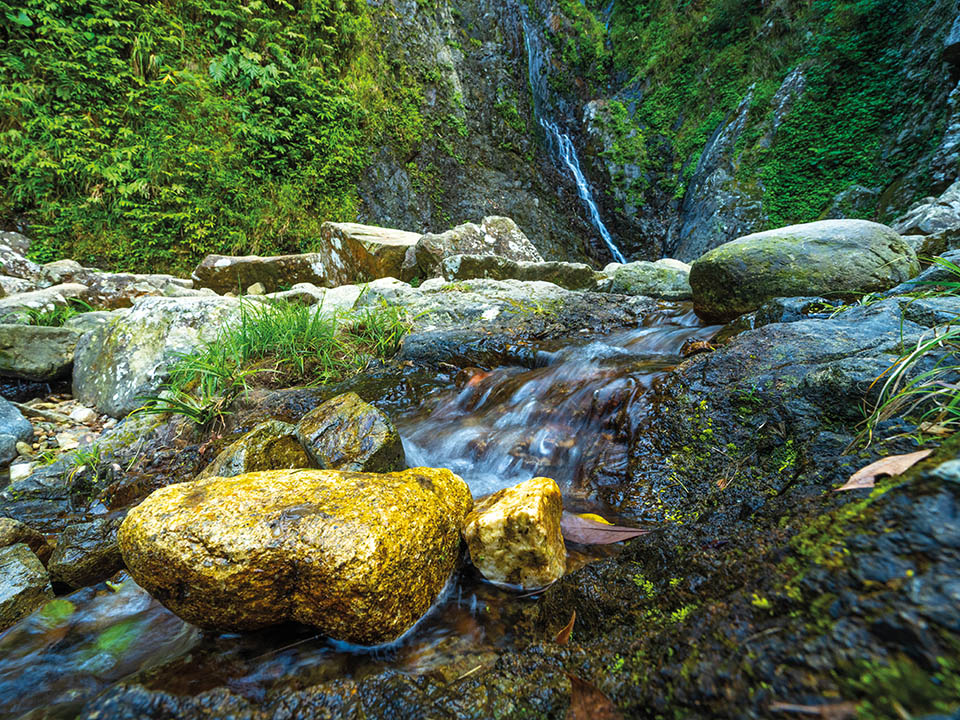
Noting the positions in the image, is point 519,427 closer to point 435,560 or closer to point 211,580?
point 435,560

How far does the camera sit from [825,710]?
0.47m

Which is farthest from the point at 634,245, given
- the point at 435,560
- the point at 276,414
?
the point at 435,560

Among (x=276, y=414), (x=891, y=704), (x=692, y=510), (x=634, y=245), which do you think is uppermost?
(x=634, y=245)

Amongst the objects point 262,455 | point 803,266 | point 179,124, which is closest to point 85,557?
point 262,455

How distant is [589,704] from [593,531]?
3.19 ft

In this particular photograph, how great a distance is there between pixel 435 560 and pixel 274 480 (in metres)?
0.70

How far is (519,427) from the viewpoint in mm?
2775

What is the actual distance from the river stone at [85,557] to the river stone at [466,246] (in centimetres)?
572

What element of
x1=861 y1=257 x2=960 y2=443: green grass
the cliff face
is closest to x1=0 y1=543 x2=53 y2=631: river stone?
x1=861 y1=257 x2=960 y2=443: green grass

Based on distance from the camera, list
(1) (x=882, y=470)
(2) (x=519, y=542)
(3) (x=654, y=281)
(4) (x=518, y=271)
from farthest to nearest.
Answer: (4) (x=518, y=271), (3) (x=654, y=281), (2) (x=519, y=542), (1) (x=882, y=470)

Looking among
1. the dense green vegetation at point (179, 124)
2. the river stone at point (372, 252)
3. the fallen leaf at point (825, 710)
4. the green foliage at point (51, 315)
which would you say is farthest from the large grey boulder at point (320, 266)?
the fallen leaf at point (825, 710)

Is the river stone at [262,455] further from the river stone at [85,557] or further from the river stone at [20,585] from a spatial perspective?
the river stone at [20,585]

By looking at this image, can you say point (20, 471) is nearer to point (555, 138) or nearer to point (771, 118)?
point (771, 118)

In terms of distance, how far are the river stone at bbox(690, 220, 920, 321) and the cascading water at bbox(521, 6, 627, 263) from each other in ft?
30.3
